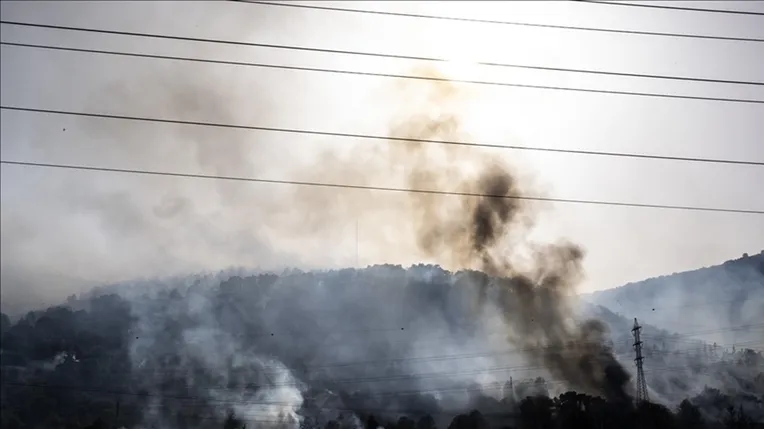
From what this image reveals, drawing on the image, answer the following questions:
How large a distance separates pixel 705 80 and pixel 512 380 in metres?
11.5

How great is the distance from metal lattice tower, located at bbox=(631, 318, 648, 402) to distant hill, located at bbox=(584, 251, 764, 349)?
47cm

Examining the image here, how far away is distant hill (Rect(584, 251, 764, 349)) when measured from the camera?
2253 centimetres

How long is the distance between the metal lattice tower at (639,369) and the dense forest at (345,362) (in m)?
0.43

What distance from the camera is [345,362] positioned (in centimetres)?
2298

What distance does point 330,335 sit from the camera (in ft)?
75.3

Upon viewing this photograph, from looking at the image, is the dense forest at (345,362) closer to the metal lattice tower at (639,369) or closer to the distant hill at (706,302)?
the metal lattice tower at (639,369)

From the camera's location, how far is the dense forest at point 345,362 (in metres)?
22.2

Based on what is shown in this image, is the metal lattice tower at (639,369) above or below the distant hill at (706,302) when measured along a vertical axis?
below

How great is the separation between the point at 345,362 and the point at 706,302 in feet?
43.6

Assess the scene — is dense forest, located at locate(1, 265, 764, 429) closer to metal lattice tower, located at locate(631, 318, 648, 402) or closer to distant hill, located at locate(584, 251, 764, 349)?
metal lattice tower, located at locate(631, 318, 648, 402)

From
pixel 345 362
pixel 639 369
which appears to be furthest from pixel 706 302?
pixel 345 362

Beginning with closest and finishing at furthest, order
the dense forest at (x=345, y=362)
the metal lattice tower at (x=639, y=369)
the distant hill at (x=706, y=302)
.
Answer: the dense forest at (x=345, y=362) → the distant hill at (x=706, y=302) → the metal lattice tower at (x=639, y=369)

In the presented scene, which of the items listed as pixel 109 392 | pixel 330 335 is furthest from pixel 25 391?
pixel 330 335

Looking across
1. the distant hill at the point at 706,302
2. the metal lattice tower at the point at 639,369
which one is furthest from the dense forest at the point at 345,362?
the distant hill at the point at 706,302
